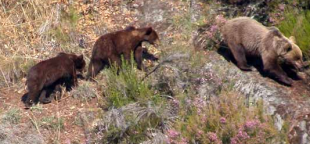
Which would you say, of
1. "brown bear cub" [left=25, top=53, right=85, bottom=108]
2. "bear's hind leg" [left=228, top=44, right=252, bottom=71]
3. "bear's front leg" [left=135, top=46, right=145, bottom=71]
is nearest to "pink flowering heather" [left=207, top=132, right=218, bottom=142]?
"bear's hind leg" [left=228, top=44, right=252, bottom=71]

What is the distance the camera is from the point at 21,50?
11.9 m

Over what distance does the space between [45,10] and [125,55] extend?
2.15 meters

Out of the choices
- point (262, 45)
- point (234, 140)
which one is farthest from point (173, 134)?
point (262, 45)

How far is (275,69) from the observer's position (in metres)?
10.0

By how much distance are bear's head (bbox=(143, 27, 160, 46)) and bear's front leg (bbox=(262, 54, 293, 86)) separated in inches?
82.8

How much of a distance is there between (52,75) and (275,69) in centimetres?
347

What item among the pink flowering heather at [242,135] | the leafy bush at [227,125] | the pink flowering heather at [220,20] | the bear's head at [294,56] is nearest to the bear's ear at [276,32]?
the bear's head at [294,56]

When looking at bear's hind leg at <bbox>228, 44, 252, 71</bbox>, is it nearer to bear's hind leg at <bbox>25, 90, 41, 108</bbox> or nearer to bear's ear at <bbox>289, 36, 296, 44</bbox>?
bear's ear at <bbox>289, 36, 296, 44</bbox>

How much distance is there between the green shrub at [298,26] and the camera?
10398 mm

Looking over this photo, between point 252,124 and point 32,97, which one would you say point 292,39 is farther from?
point 32,97

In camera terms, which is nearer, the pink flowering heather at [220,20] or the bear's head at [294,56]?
the bear's head at [294,56]

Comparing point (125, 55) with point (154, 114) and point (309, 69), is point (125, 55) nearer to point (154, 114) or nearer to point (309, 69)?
point (154, 114)

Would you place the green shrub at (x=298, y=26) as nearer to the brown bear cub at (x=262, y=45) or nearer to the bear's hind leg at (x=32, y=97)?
the brown bear cub at (x=262, y=45)

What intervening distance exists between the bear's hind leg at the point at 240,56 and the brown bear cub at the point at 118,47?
1.55m
